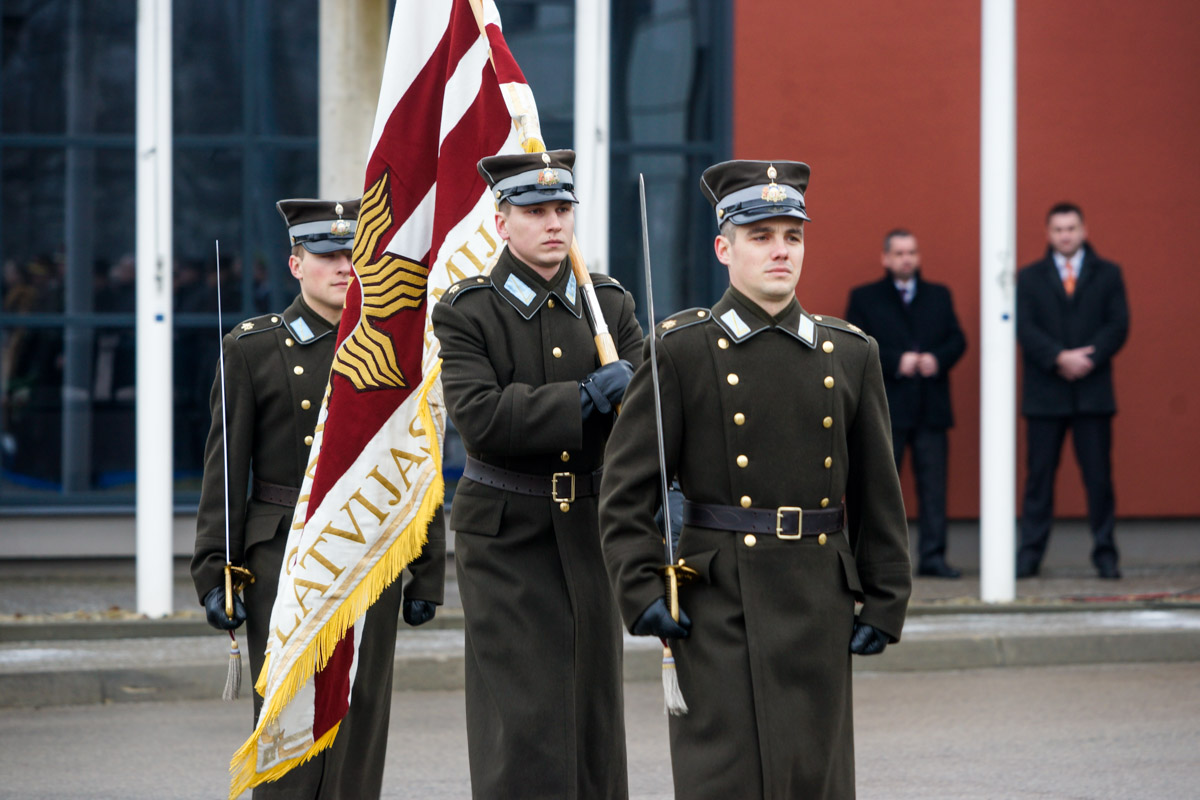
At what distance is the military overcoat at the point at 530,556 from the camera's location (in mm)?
5066

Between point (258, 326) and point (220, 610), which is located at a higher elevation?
point (258, 326)

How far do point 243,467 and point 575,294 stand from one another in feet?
3.77

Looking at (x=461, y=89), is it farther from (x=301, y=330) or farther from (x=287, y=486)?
(x=287, y=486)

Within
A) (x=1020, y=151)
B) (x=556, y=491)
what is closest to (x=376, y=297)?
(x=556, y=491)

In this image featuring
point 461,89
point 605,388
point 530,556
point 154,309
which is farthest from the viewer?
point 154,309

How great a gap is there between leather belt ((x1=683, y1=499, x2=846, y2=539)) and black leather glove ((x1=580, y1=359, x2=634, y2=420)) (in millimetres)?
617

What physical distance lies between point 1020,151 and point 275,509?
755 cm

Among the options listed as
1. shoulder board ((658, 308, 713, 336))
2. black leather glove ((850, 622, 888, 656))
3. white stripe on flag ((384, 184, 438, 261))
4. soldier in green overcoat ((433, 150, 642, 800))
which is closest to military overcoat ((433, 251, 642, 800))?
soldier in green overcoat ((433, 150, 642, 800))

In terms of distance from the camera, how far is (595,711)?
522 centimetres

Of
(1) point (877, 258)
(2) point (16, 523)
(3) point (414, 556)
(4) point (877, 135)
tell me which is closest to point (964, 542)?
(1) point (877, 258)

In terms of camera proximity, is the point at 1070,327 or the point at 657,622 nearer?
the point at 657,622

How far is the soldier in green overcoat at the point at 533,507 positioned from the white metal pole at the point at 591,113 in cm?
482

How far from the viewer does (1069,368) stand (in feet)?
35.8

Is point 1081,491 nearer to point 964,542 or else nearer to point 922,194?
point 964,542
